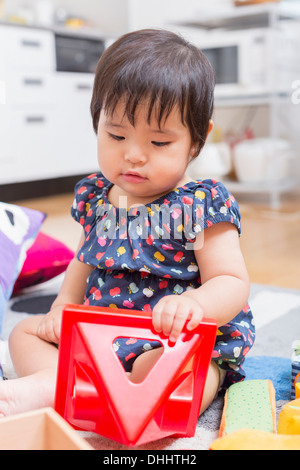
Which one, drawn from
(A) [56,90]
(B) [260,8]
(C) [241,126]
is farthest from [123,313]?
(C) [241,126]

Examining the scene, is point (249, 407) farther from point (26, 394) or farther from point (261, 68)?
point (261, 68)

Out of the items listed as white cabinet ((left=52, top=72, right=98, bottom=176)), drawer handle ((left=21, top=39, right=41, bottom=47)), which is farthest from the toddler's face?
white cabinet ((left=52, top=72, right=98, bottom=176))

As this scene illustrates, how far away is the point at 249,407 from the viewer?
2.36 ft

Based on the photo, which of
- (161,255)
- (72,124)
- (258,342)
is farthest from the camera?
(72,124)

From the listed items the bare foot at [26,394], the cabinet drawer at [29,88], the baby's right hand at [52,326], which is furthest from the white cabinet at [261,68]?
the bare foot at [26,394]

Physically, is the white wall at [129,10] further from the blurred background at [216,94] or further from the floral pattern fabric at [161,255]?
the floral pattern fabric at [161,255]

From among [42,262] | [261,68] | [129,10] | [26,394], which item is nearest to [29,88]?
[261,68]

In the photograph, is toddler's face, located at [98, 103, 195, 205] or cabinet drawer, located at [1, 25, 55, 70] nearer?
toddler's face, located at [98, 103, 195, 205]

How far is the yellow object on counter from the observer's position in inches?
25.8

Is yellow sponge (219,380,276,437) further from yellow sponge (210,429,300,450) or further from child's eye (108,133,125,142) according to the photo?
child's eye (108,133,125,142)

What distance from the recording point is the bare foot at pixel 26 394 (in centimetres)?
70

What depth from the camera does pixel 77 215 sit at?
3.00 ft

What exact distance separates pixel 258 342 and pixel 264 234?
111 centimetres

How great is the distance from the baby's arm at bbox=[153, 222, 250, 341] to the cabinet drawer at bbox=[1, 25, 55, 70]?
7.45 feet
